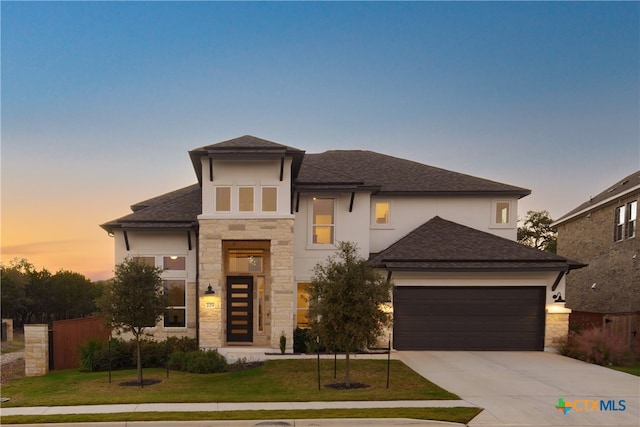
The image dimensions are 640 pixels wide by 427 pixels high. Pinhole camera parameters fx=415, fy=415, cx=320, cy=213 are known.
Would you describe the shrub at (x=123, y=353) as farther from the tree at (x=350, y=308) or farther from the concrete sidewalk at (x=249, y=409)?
the tree at (x=350, y=308)

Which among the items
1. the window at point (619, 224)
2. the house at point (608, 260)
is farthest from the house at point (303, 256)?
the window at point (619, 224)

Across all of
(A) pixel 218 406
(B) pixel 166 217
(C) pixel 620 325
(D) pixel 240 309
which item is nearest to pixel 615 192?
(C) pixel 620 325

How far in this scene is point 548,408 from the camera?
895 cm

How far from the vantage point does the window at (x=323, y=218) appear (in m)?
17.6

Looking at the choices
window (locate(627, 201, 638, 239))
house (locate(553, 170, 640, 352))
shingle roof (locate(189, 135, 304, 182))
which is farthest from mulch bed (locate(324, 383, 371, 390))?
window (locate(627, 201, 638, 239))

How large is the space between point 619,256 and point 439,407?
18.3 metres

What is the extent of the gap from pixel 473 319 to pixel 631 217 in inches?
440

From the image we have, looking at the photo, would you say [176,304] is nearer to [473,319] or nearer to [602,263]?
[473,319]

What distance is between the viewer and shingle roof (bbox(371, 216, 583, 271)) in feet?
52.6

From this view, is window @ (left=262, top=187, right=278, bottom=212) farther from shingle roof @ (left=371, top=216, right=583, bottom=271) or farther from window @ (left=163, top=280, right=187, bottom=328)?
window @ (left=163, top=280, right=187, bottom=328)

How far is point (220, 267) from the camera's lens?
15766 millimetres

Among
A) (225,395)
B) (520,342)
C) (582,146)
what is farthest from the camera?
(582,146)

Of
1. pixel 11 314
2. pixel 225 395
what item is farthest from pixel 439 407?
pixel 11 314

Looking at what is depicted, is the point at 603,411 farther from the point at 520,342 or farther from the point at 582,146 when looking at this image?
the point at 582,146
